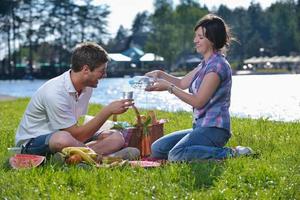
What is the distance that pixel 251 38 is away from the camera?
76.9 metres

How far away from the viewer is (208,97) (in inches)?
169

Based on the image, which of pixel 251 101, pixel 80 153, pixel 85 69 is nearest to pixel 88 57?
pixel 85 69

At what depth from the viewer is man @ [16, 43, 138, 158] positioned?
433 cm

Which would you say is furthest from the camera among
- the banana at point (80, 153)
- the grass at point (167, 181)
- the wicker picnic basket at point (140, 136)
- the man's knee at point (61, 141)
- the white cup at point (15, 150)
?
the wicker picnic basket at point (140, 136)

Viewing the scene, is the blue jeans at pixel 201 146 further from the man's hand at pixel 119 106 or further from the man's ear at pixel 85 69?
the man's ear at pixel 85 69

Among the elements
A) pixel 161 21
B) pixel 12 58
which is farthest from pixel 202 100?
pixel 161 21

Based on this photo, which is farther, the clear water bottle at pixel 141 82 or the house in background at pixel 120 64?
the house in background at pixel 120 64

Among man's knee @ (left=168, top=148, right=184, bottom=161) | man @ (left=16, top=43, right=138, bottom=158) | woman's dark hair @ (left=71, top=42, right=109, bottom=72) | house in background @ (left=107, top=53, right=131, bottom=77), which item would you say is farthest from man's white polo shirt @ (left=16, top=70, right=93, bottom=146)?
house in background @ (left=107, top=53, right=131, bottom=77)

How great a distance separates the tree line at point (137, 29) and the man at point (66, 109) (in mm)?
41181

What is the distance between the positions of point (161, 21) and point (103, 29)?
938cm

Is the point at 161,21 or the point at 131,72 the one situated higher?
the point at 161,21

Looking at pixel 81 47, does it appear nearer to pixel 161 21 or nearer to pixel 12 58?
pixel 12 58

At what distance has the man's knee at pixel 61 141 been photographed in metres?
4.28

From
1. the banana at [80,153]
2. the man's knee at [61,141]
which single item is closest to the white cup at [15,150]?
the man's knee at [61,141]
